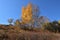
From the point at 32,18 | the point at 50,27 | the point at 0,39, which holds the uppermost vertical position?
the point at 32,18

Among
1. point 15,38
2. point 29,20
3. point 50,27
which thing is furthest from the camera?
point 29,20

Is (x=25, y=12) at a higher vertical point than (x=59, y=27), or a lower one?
higher

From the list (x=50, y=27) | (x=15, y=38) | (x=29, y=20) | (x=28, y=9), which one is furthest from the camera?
(x=28, y=9)

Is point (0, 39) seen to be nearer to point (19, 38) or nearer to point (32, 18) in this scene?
point (19, 38)

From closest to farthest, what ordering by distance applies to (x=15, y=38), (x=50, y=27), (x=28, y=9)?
(x=15, y=38) → (x=50, y=27) → (x=28, y=9)

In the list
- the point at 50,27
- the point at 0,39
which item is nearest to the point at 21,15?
the point at 50,27

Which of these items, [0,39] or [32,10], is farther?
[32,10]

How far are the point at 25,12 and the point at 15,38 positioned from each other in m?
25.7

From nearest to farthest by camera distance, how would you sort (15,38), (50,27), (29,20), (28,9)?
1. (15,38)
2. (50,27)
3. (29,20)
4. (28,9)

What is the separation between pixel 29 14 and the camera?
111ft

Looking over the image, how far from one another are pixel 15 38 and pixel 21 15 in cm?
2570

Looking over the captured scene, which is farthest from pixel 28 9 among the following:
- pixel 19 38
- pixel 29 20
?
pixel 19 38

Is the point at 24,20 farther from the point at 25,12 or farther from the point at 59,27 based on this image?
the point at 59,27

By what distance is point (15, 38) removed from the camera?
973 cm
